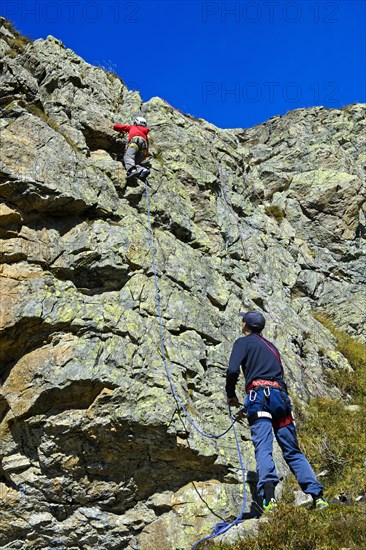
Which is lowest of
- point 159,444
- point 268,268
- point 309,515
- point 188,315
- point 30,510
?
Answer: point 30,510

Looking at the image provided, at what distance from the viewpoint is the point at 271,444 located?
6.92m

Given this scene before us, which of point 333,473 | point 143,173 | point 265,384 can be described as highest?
point 143,173

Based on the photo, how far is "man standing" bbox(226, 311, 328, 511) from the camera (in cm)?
659

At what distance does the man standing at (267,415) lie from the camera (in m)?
6.59

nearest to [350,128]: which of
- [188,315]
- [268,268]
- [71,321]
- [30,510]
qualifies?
[268,268]

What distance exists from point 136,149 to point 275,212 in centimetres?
999

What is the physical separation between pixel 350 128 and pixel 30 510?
1148 inches

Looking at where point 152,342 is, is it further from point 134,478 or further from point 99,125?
point 99,125

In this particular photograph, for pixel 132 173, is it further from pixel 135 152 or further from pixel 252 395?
pixel 252 395

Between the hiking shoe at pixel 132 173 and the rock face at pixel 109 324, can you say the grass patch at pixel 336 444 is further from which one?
the hiking shoe at pixel 132 173

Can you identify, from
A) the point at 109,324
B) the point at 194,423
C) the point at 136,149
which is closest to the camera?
the point at 194,423

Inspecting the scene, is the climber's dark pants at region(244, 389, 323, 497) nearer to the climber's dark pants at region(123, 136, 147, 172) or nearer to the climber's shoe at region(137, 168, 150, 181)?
the climber's shoe at region(137, 168, 150, 181)

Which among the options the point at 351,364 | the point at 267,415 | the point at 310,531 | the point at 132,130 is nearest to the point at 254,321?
the point at 267,415

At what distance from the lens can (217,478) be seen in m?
8.41
